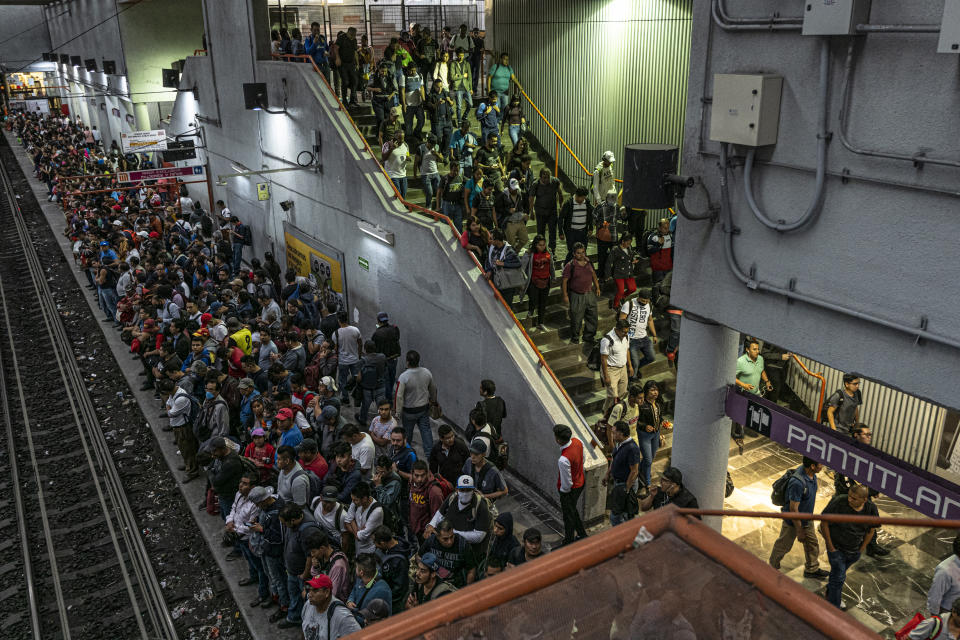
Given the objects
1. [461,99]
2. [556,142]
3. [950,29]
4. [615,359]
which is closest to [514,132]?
[556,142]

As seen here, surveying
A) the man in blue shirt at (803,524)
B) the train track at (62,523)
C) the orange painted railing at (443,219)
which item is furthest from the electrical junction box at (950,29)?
the train track at (62,523)

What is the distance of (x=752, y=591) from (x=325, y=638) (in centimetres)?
483

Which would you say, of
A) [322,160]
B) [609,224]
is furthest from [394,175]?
[609,224]

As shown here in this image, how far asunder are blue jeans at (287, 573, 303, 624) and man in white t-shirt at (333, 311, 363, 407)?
15.3ft

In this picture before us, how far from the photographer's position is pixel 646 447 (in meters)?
10.0

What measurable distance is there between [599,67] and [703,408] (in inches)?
412

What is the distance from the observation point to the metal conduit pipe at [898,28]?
486cm

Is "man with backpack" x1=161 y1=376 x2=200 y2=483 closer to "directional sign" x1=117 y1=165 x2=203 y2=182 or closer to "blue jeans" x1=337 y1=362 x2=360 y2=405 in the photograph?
"blue jeans" x1=337 y1=362 x2=360 y2=405

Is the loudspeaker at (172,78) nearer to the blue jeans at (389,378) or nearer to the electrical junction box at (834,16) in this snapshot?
the blue jeans at (389,378)

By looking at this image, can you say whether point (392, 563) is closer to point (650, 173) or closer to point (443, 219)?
point (650, 173)

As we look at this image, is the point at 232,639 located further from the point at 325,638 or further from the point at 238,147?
the point at 238,147

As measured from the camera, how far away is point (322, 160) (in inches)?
621

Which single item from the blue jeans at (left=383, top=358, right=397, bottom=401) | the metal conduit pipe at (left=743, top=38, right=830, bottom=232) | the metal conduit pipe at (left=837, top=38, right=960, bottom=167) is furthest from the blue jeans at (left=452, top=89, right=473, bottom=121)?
the metal conduit pipe at (left=837, top=38, right=960, bottom=167)

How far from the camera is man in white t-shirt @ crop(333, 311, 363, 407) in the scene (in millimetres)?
12656
